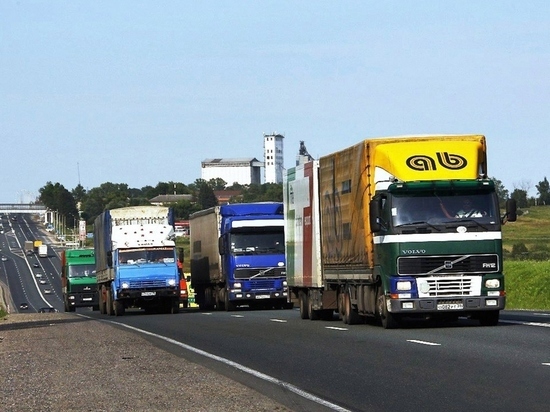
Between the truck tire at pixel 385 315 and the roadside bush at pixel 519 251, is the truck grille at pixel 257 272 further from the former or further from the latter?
the roadside bush at pixel 519 251

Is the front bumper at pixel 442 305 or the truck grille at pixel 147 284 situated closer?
the front bumper at pixel 442 305

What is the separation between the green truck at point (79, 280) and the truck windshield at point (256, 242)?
24.8 meters

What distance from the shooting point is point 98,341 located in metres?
27.0

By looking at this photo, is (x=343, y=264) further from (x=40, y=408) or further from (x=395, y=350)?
(x=40, y=408)

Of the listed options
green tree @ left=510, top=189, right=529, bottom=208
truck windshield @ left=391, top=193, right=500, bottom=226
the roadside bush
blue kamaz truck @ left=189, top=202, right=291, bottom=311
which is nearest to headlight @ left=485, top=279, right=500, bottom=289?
truck windshield @ left=391, top=193, right=500, bottom=226

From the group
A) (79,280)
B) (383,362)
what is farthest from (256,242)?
(383,362)

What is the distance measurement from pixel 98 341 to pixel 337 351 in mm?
7908

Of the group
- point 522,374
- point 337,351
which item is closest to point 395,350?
point 337,351

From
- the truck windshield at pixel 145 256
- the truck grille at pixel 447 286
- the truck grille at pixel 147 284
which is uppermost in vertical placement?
the truck windshield at pixel 145 256

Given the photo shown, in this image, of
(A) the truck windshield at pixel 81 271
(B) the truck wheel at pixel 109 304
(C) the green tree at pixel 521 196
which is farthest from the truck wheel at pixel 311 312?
(C) the green tree at pixel 521 196

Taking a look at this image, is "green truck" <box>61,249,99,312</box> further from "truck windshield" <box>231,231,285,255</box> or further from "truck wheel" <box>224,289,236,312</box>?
"truck windshield" <box>231,231,285,255</box>

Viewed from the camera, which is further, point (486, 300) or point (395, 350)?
point (486, 300)

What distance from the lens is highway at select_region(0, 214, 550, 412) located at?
1351 cm

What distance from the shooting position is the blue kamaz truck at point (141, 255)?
151ft
